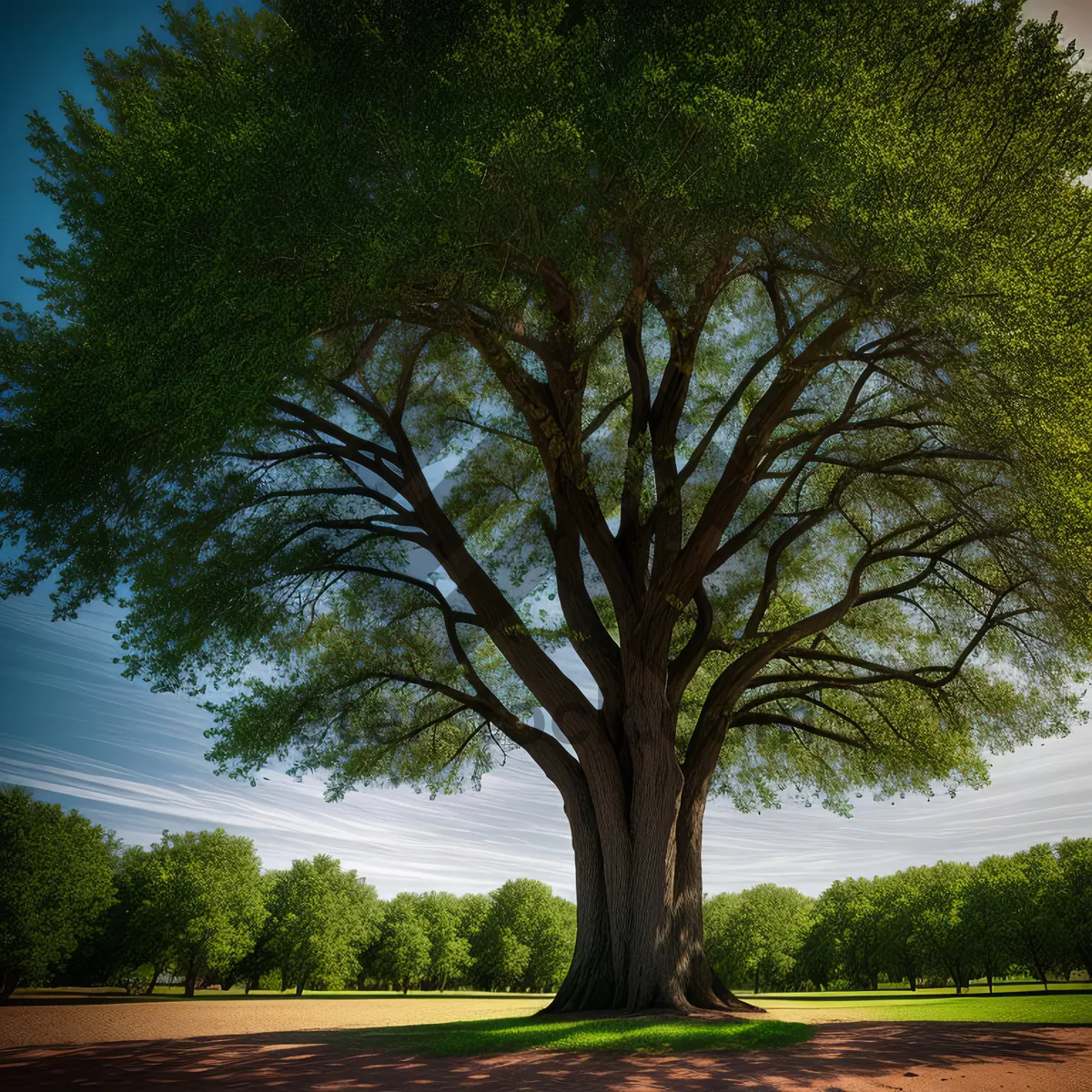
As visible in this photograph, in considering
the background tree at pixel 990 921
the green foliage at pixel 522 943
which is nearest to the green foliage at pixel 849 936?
the background tree at pixel 990 921

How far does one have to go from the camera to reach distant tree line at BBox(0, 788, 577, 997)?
2911 centimetres

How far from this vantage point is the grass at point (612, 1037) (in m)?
8.76

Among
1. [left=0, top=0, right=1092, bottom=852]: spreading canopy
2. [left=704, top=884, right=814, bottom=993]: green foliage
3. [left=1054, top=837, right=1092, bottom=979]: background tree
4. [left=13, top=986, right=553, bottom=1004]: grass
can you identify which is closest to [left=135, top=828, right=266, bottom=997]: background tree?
[left=13, top=986, right=553, bottom=1004]: grass

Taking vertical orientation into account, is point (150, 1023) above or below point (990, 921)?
below

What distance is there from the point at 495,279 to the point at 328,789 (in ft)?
Result: 37.3

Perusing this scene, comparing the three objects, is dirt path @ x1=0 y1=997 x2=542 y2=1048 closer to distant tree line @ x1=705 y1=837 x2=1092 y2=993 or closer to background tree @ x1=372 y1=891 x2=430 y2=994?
distant tree line @ x1=705 y1=837 x2=1092 y2=993

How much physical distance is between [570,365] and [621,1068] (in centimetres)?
910

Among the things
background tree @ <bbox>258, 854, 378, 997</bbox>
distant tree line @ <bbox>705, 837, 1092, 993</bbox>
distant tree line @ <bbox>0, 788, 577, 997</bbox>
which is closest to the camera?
distant tree line @ <bbox>0, 788, 577, 997</bbox>

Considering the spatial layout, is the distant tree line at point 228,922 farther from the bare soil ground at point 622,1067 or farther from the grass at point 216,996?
the bare soil ground at point 622,1067

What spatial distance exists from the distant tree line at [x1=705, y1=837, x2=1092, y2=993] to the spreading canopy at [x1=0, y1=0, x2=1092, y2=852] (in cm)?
3443

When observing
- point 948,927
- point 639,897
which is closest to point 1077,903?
point 948,927

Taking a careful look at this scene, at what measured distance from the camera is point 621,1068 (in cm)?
742

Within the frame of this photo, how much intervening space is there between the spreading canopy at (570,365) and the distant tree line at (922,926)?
3443 cm

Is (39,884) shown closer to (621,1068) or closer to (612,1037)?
(612,1037)
